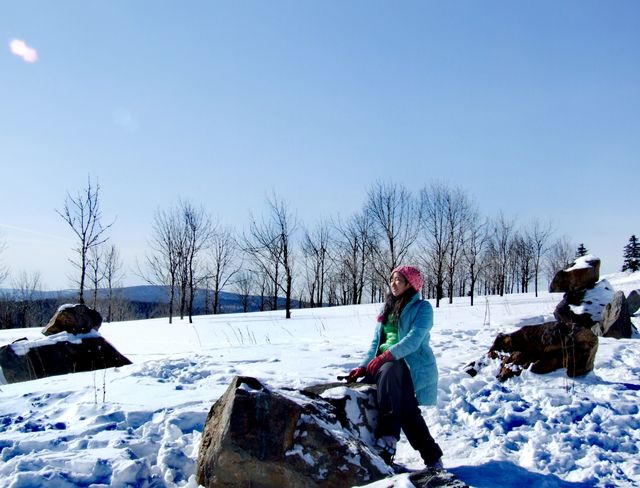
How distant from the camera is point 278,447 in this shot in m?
3.33

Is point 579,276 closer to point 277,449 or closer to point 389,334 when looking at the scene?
point 389,334

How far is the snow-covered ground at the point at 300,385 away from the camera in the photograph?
148 inches

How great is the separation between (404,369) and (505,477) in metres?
1.20

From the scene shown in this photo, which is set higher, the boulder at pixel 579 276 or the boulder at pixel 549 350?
the boulder at pixel 579 276

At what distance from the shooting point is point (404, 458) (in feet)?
14.5

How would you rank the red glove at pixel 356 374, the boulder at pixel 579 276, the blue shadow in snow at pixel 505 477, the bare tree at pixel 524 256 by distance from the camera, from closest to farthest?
the blue shadow in snow at pixel 505 477
the red glove at pixel 356 374
the boulder at pixel 579 276
the bare tree at pixel 524 256

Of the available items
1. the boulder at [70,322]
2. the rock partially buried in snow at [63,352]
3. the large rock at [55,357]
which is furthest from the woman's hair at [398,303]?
the boulder at [70,322]

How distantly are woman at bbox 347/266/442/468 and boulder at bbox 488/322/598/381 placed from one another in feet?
9.19

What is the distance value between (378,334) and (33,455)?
3198mm

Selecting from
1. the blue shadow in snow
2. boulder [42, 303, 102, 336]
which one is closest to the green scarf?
the blue shadow in snow

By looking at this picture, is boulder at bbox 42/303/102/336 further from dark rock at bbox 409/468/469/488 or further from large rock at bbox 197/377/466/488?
dark rock at bbox 409/468/469/488

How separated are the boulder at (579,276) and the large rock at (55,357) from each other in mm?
10582

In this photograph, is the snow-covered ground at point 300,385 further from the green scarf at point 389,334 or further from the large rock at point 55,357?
the large rock at point 55,357

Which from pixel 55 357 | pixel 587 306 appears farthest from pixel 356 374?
pixel 587 306
